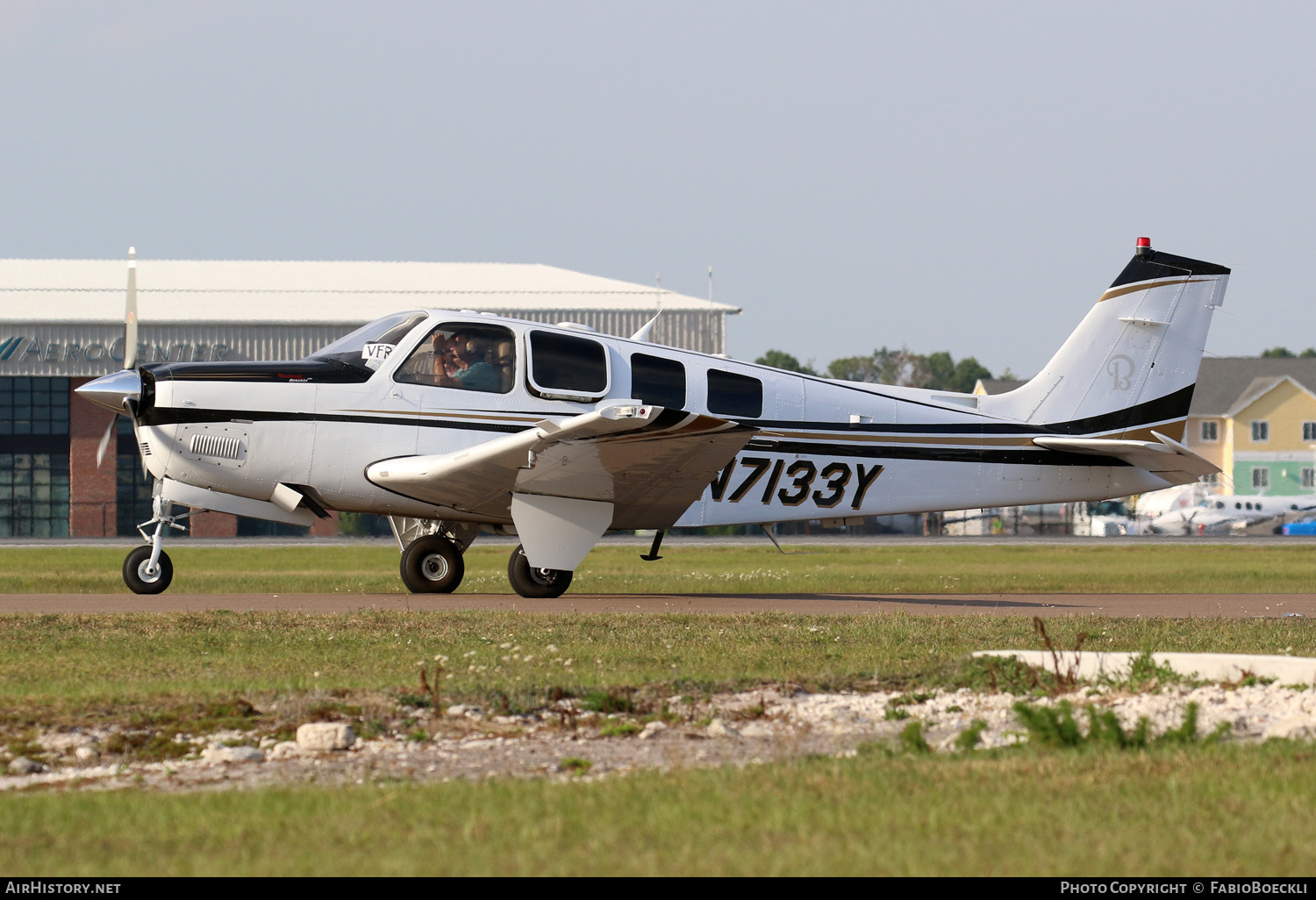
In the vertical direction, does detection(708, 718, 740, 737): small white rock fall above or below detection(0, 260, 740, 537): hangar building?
below

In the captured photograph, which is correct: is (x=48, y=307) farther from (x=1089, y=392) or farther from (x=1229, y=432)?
(x=1229, y=432)

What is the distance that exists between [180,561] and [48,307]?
22.1m

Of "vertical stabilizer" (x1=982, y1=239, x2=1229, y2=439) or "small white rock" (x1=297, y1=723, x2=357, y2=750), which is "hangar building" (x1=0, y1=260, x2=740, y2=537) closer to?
"vertical stabilizer" (x1=982, y1=239, x2=1229, y2=439)

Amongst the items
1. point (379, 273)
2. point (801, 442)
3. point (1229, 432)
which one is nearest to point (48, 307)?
point (379, 273)

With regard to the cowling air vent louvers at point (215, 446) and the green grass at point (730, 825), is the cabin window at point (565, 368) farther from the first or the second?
the green grass at point (730, 825)

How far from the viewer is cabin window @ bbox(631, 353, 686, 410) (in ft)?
46.5

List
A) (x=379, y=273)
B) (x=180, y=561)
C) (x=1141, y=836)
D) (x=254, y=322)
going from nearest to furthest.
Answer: (x=1141, y=836) < (x=180, y=561) < (x=254, y=322) < (x=379, y=273)

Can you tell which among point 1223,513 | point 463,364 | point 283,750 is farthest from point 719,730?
point 1223,513

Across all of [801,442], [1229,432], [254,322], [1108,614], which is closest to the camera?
[1108,614]

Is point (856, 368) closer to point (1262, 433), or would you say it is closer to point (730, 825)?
point (1262, 433)

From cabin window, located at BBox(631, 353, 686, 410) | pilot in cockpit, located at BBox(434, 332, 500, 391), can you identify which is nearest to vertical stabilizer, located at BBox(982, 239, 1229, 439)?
cabin window, located at BBox(631, 353, 686, 410)

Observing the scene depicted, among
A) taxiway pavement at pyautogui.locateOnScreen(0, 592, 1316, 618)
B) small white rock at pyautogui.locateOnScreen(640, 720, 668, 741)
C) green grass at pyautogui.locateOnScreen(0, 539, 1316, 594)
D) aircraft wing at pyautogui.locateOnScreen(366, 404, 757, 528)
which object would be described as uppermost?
aircraft wing at pyautogui.locateOnScreen(366, 404, 757, 528)

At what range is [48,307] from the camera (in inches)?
1745

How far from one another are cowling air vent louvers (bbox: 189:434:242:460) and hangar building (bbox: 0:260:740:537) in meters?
30.7
